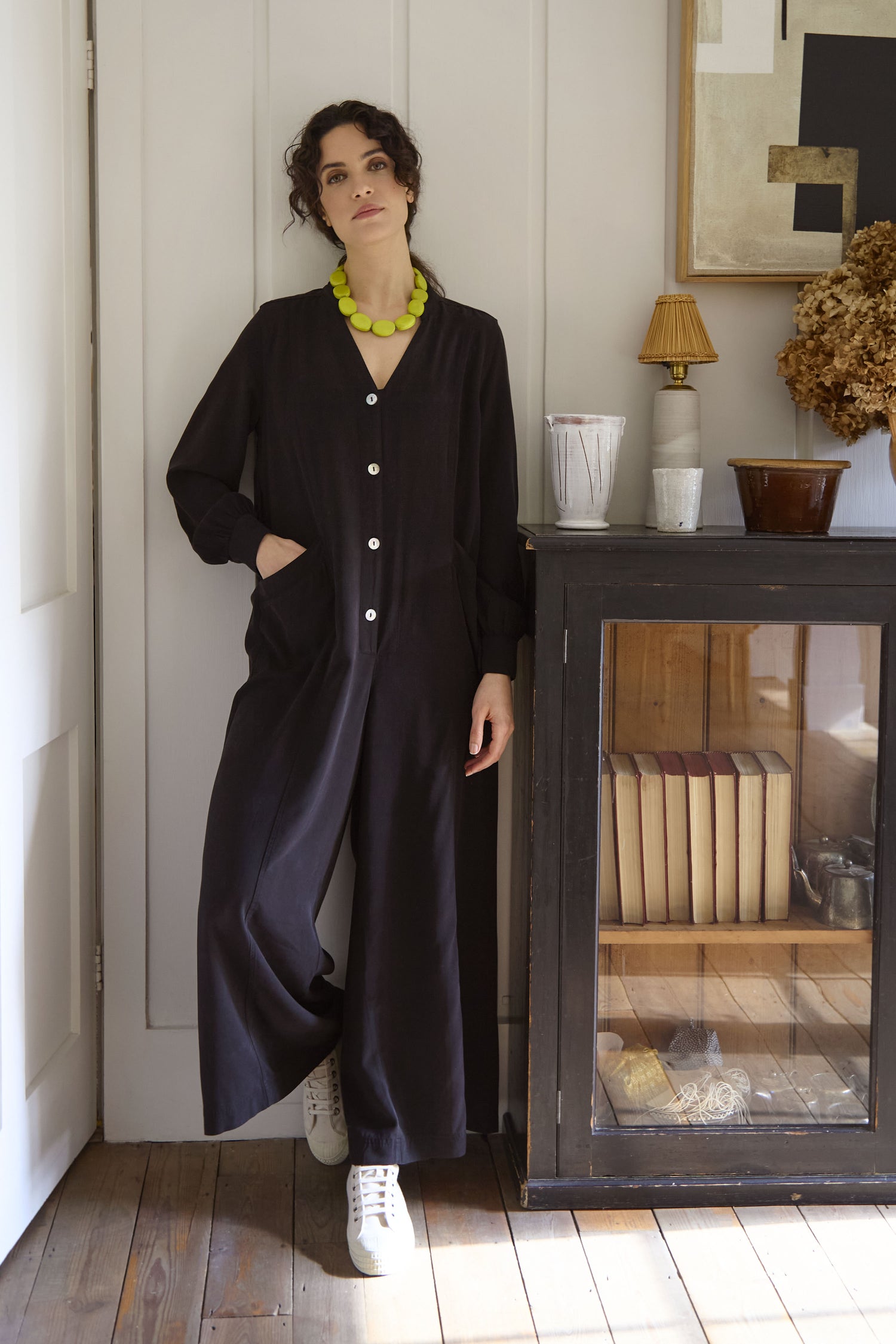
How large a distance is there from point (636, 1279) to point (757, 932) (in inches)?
22.7

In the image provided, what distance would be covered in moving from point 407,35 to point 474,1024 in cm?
181

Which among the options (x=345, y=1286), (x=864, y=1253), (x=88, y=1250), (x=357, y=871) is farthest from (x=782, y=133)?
(x=88, y=1250)

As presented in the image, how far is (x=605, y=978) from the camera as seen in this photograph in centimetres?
183

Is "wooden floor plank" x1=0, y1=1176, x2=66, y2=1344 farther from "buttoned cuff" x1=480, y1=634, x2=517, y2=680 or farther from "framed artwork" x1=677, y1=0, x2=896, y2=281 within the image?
"framed artwork" x1=677, y1=0, x2=896, y2=281

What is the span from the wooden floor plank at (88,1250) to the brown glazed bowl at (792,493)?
1.59 meters

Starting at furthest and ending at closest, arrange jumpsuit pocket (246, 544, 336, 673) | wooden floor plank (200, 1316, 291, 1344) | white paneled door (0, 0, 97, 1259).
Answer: jumpsuit pocket (246, 544, 336, 673) → white paneled door (0, 0, 97, 1259) → wooden floor plank (200, 1316, 291, 1344)

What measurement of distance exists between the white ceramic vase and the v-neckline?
26 cm

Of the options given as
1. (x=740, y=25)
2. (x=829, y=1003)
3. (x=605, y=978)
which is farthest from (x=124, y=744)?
(x=740, y=25)

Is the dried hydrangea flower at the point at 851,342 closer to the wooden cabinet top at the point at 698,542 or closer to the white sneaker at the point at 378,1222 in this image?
the wooden cabinet top at the point at 698,542

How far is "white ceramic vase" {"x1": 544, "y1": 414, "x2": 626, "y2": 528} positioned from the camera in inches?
71.4

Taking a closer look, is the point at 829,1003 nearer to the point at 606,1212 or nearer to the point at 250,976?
the point at 606,1212

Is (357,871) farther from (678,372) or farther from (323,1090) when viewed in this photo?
(678,372)

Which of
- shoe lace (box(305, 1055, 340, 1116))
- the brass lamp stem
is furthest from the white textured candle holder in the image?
shoe lace (box(305, 1055, 340, 1116))

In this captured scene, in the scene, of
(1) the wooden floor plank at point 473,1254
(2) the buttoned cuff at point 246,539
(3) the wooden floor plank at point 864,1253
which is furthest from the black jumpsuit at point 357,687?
(3) the wooden floor plank at point 864,1253
